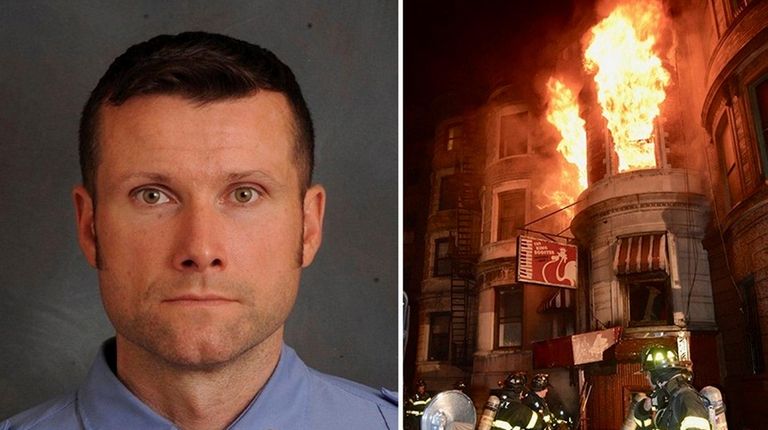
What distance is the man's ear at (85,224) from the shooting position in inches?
88.0

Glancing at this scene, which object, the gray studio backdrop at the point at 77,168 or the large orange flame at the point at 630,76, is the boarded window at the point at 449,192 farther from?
the large orange flame at the point at 630,76

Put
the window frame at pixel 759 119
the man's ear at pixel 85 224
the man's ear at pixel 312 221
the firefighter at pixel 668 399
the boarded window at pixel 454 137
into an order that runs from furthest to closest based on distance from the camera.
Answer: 1. the boarded window at pixel 454 137
2. the man's ear at pixel 312 221
3. the man's ear at pixel 85 224
4. the window frame at pixel 759 119
5. the firefighter at pixel 668 399

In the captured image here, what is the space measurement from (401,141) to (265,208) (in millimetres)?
537

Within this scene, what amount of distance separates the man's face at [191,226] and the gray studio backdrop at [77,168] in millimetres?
141

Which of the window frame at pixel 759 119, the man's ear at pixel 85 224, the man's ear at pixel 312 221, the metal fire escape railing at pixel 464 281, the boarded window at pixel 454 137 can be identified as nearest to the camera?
the window frame at pixel 759 119

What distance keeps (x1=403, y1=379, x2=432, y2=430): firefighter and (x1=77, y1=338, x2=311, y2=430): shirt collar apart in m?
0.37

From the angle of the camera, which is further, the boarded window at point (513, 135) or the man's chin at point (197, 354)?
the boarded window at point (513, 135)

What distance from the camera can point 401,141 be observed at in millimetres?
2475

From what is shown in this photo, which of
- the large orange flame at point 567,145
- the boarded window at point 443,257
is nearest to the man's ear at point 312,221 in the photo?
the boarded window at point 443,257

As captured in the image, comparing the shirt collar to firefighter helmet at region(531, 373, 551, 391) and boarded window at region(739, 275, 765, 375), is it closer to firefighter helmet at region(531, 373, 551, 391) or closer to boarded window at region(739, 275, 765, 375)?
firefighter helmet at region(531, 373, 551, 391)

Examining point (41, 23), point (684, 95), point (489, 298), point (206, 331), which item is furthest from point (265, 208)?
point (684, 95)

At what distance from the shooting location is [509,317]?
94.0 inches

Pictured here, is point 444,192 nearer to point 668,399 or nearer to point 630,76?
point 630,76

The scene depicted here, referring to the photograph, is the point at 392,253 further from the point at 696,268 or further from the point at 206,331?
the point at 696,268
